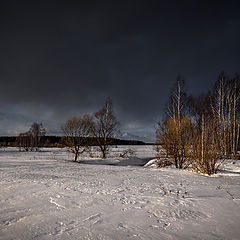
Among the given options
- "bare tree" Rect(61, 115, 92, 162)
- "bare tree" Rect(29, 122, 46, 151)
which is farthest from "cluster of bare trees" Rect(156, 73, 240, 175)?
"bare tree" Rect(29, 122, 46, 151)

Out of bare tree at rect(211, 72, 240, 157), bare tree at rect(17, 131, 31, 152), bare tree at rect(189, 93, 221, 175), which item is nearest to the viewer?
bare tree at rect(189, 93, 221, 175)

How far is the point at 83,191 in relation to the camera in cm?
486

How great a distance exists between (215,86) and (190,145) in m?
11.2

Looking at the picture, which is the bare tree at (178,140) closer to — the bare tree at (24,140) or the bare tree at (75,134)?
the bare tree at (75,134)

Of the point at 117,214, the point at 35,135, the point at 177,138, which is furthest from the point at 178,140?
the point at 35,135

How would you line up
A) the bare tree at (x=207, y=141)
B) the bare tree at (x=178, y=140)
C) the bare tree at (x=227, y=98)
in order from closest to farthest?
the bare tree at (x=207, y=141)
the bare tree at (x=178, y=140)
the bare tree at (x=227, y=98)

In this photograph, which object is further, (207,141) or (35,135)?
(35,135)

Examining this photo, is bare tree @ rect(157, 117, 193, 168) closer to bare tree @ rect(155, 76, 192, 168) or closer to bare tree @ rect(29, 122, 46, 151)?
bare tree @ rect(155, 76, 192, 168)

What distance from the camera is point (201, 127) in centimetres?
832

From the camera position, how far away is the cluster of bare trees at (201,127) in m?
7.90

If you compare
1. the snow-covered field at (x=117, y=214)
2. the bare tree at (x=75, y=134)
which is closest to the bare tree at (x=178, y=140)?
the snow-covered field at (x=117, y=214)

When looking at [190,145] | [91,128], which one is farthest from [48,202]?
[91,128]

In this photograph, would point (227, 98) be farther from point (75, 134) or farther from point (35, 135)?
point (35, 135)

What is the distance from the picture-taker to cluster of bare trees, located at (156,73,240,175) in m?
7.90
